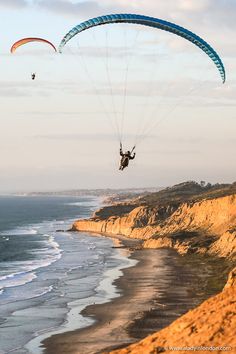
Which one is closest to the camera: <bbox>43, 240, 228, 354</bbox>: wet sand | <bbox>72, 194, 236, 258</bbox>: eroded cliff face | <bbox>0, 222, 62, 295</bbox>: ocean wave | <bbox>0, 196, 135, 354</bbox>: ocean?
<bbox>43, 240, 228, 354</bbox>: wet sand

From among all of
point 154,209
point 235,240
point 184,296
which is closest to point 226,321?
point 184,296

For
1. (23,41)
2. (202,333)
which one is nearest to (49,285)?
(23,41)

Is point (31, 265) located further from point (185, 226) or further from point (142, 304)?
point (142, 304)

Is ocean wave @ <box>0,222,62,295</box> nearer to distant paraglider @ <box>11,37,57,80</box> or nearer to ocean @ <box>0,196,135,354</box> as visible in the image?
ocean @ <box>0,196,135,354</box>

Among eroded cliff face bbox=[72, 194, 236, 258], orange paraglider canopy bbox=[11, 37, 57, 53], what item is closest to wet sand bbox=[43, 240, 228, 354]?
eroded cliff face bbox=[72, 194, 236, 258]

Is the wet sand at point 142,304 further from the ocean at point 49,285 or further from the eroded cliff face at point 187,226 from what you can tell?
the eroded cliff face at point 187,226

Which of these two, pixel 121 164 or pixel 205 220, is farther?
pixel 205 220

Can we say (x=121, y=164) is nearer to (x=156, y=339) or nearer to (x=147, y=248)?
(x=156, y=339)
